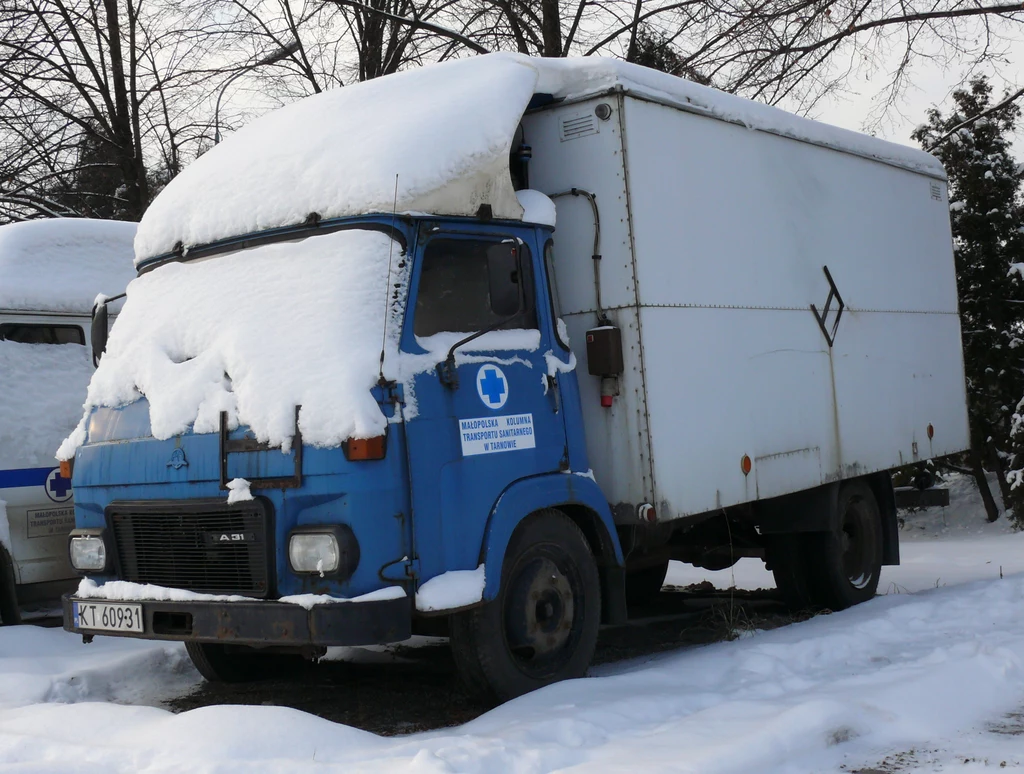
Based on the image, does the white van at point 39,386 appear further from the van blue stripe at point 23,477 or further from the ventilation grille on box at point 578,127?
the ventilation grille on box at point 578,127

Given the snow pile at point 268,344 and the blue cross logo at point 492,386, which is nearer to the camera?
the snow pile at point 268,344

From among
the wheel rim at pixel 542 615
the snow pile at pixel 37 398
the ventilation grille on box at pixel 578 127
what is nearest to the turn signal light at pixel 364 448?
the wheel rim at pixel 542 615

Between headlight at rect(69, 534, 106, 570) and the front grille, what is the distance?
0.10 m

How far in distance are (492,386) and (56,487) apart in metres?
3.94

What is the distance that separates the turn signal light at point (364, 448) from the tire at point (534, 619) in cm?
87

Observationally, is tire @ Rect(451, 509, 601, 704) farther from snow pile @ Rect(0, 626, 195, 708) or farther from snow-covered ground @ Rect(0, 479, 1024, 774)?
snow pile @ Rect(0, 626, 195, 708)

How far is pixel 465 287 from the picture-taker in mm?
5438

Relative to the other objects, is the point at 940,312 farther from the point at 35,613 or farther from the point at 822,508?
the point at 35,613

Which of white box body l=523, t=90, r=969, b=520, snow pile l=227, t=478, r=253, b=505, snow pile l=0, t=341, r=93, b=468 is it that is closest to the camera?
snow pile l=227, t=478, r=253, b=505

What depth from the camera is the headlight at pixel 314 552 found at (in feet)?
15.6

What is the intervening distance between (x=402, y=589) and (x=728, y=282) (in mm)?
3022

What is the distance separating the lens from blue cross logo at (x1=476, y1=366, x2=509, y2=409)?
536cm

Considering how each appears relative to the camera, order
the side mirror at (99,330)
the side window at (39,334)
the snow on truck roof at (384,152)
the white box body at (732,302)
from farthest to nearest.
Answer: the side window at (39,334) < the side mirror at (99,330) < the white box body at (732,302) < the snow on truck roof at (384,152)

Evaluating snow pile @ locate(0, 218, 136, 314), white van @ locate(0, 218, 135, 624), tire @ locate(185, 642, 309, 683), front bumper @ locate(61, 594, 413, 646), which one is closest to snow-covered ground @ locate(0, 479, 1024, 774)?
tire @ locate(185, 642, 309, 683)
